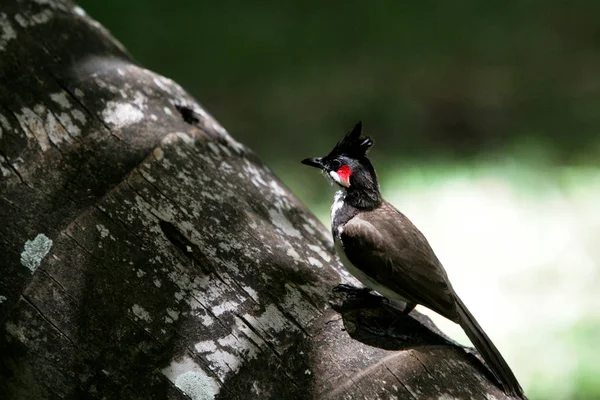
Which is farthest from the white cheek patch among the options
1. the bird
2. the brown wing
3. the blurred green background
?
the blurred green background

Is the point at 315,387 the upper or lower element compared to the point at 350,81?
lower

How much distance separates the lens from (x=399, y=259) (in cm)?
281

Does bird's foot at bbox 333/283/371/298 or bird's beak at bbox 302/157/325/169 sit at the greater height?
Result: bird's beak at bbox 302/157/325/169

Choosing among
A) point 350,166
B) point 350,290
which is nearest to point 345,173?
point 350,166

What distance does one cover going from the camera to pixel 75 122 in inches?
99.9

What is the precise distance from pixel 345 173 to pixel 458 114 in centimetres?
471

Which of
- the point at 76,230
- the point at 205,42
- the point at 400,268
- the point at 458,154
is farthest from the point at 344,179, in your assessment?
the point at 205,42

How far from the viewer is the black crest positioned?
299cm

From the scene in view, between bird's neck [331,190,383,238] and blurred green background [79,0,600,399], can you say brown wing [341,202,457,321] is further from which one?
blurred green background [79,0,600,399]

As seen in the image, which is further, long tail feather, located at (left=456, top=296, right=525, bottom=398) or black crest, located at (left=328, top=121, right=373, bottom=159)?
black crest, located at (left=328, top=121, right=373, bottom=159)

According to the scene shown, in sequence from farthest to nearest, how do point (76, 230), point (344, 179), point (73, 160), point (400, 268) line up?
point (344, 179) → point (400, 268) → point (73, 160) → point (76, 230)

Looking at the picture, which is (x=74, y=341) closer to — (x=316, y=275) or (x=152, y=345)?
(x=152, y=345)

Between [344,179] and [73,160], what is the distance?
3.78ft

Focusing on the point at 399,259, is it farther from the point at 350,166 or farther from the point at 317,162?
the point at 317,162
